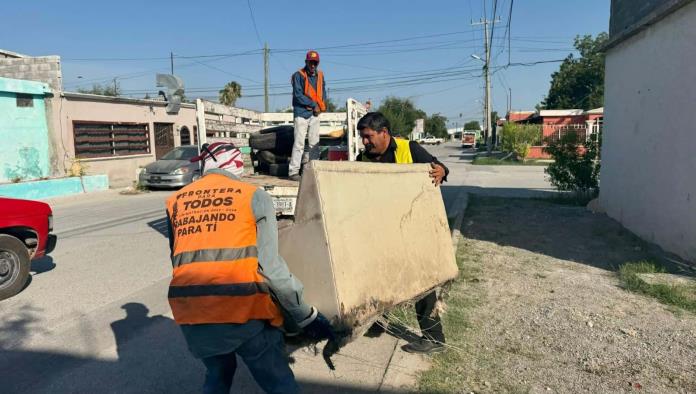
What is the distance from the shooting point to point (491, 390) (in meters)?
3.36

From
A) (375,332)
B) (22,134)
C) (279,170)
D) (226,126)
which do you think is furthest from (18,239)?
(22,134)

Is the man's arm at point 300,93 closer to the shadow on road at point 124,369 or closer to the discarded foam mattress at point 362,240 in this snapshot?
the shadow on road at point 124,369

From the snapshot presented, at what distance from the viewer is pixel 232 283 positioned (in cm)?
227

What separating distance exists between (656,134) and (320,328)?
730 centimetres

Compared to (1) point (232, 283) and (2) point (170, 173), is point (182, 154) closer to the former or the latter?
(2) point (170, 173)

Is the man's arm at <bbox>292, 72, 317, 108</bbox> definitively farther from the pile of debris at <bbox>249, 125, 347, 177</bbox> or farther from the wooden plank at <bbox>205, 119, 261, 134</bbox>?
the wooden plank at <bbox>205, 119, 261, 134</bbox>

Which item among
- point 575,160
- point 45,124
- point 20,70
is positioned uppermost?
point 20,70

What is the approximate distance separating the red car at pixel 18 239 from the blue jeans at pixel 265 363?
15.2 ft

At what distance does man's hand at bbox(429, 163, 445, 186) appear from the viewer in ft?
11.7

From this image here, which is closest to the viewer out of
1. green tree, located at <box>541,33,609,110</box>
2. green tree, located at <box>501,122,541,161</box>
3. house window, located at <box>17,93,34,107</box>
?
house window, located at <box>17,93,34,107</box>

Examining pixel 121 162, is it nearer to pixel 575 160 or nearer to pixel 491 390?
pixel 575 160

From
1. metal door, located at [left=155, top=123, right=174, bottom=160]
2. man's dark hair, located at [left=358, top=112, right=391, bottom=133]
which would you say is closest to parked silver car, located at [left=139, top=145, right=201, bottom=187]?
metal door, located at [left=155, top=123, right=174, bottom=160]

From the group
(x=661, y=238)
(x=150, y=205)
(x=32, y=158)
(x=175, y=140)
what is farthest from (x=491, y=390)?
(x=175, y=140)

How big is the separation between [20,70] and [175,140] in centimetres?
759
